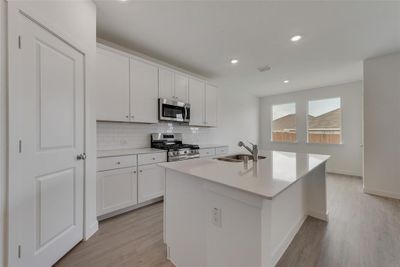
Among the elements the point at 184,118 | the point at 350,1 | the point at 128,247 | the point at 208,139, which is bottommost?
the point at 128,247

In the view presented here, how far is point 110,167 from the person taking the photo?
7.49ft

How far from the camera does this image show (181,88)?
3428 mm

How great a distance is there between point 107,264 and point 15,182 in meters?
1.00

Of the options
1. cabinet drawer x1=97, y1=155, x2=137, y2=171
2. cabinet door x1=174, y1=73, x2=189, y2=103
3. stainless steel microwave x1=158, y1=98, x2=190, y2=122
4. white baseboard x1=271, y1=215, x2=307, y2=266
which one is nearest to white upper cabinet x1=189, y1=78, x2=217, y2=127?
cabinet door x1=174, y1=73, x2=189, y2=103

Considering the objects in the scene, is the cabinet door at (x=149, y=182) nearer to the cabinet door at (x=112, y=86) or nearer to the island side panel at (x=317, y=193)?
the cabinet door at (x=112, y=86)

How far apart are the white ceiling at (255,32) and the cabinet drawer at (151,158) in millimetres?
1754

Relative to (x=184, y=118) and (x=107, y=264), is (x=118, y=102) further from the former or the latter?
(x=107, y=264)

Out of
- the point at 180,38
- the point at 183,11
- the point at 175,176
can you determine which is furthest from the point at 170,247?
the point at 180,38

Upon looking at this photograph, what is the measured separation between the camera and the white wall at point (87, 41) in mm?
1548

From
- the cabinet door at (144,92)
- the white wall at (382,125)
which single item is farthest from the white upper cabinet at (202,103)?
the white wall at (382,125)

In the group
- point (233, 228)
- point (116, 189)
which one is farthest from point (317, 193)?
point (116, 189)

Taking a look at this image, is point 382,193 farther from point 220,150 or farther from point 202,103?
point 202,103

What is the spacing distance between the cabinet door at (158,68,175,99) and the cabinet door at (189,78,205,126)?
51 centimetres

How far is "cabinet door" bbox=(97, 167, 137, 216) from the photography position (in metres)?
2.21
